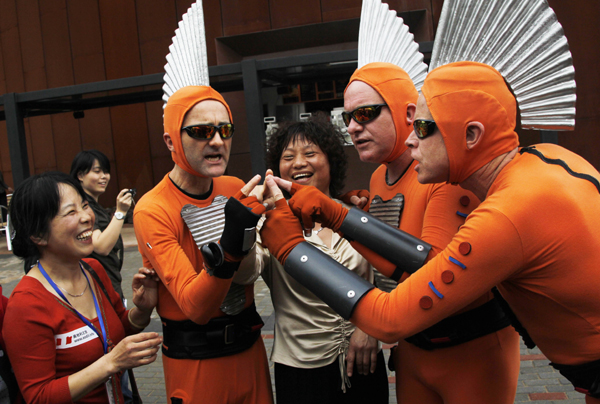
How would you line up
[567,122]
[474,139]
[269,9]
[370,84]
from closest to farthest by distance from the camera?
1. [474,139]
2. [567,122]
3. [370,84]
4. [269,9]

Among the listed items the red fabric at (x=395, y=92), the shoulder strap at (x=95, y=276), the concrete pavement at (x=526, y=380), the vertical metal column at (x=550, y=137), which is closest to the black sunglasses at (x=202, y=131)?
the red fabric at (x=395, y=92)

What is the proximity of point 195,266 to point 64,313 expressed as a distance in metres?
0.60

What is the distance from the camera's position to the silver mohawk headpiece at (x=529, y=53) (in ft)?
5.69

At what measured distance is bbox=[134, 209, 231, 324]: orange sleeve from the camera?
1.86 meters

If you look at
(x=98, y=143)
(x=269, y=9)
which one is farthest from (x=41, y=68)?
(x=269, y=9)

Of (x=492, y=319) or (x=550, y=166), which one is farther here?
(x=492, y=319)

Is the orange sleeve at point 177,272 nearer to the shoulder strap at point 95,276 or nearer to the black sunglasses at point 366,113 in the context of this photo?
the shoulder strap at point 95,276

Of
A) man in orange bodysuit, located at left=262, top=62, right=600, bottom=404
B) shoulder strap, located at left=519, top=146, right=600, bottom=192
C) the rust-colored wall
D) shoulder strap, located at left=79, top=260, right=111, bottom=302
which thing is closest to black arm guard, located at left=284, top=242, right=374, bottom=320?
man in orange bodysuit, located at left=262, top=62, right=600, bottom=404

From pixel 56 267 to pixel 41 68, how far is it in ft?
46.0

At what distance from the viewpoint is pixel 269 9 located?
11.5 m

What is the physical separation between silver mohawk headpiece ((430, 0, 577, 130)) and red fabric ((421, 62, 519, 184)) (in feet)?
0.77

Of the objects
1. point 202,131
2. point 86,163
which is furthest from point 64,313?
point 86,163

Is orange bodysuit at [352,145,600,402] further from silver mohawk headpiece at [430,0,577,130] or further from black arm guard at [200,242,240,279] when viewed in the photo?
black arm guard at [200,242,240,279]

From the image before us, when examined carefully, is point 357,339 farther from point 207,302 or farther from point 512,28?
point 512,28
